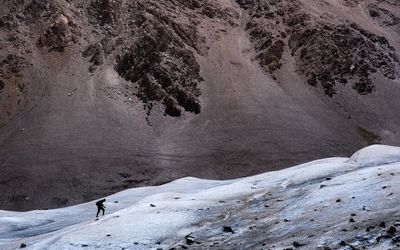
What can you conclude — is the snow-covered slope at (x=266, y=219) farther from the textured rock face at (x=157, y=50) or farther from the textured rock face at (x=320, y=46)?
the textured rock face at (x=320, y=46)

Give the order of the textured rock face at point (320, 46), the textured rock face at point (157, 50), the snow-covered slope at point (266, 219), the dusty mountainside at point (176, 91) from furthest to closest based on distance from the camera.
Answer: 1. the textured rock face at point (320, 46)
2. the textured rock face at point (157, 50)
3. the dusty mountainside at point (176, 91)
4. the snow-covered slope at point (266, 219)

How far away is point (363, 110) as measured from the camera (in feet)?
336

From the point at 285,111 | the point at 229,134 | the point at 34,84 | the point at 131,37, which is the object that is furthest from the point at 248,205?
the point at 131,37

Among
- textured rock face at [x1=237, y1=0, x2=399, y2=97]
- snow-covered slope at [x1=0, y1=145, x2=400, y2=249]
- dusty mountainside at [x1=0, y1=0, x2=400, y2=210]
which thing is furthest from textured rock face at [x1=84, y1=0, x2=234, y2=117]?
snow-covered slope at [x1=0, y1=145, x2=400, y2=249]

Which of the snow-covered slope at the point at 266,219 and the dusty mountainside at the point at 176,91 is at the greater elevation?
the snow-covered slope at the point at 266,219

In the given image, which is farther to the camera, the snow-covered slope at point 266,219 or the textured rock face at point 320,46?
the textured rock face at point 320,46

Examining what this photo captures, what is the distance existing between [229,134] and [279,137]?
27.1 feet

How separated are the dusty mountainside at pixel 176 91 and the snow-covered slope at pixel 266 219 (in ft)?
161

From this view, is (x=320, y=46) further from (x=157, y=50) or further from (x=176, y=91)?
(x=157, y=50)

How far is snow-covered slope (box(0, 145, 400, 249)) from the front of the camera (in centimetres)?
1761

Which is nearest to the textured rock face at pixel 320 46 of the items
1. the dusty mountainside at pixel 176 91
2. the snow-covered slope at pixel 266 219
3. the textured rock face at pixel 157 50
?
the dusty mountainside at pixel 176 91

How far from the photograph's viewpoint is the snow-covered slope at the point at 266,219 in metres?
17.6

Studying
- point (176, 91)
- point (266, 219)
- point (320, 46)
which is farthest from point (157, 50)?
point (266, 219)

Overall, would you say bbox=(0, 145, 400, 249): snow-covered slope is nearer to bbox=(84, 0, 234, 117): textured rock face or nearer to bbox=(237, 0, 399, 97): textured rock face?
bbox=(84, 0, 234, 117): textured rock face
